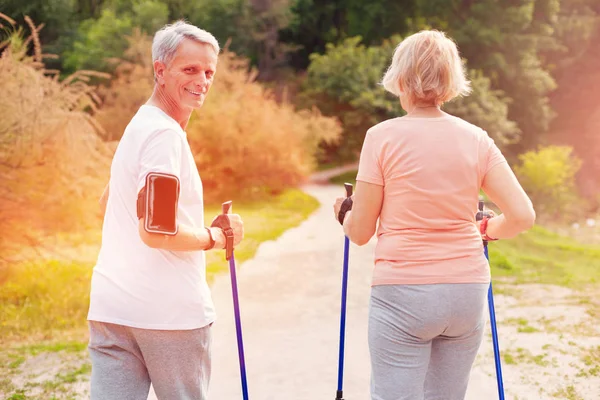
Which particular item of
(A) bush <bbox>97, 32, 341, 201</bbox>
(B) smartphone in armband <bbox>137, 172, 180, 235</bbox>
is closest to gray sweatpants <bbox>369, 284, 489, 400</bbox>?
(B) smartphone in armband <bbox>137, 172, 180, 235</bbox>

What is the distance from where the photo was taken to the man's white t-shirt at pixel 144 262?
84.2 inches

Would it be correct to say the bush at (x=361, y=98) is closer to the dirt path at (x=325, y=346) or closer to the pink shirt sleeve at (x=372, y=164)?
the dirt path at (x=325, y=346)

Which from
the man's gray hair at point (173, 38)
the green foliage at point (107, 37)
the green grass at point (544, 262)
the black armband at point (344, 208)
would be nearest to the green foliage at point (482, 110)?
the green foliage at point (107, 37)

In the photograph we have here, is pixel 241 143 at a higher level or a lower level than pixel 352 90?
lower

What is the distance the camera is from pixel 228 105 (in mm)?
16219

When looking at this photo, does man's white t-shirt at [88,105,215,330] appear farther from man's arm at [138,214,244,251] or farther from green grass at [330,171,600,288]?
green grass at [330,171,600,288]

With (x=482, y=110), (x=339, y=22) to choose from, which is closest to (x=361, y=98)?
(x=482, y=110)

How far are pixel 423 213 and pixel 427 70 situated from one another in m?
0.44

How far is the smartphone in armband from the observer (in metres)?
2.02

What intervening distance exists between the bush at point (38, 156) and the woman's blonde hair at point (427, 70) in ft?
19.1

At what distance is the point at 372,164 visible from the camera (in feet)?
7.46

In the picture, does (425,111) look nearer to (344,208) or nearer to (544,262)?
(344,208)

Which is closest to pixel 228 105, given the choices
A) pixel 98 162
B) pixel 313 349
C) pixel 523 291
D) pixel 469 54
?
pixel 98 162

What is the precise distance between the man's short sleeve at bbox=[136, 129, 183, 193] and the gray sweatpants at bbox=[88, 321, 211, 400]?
46 centimetres
